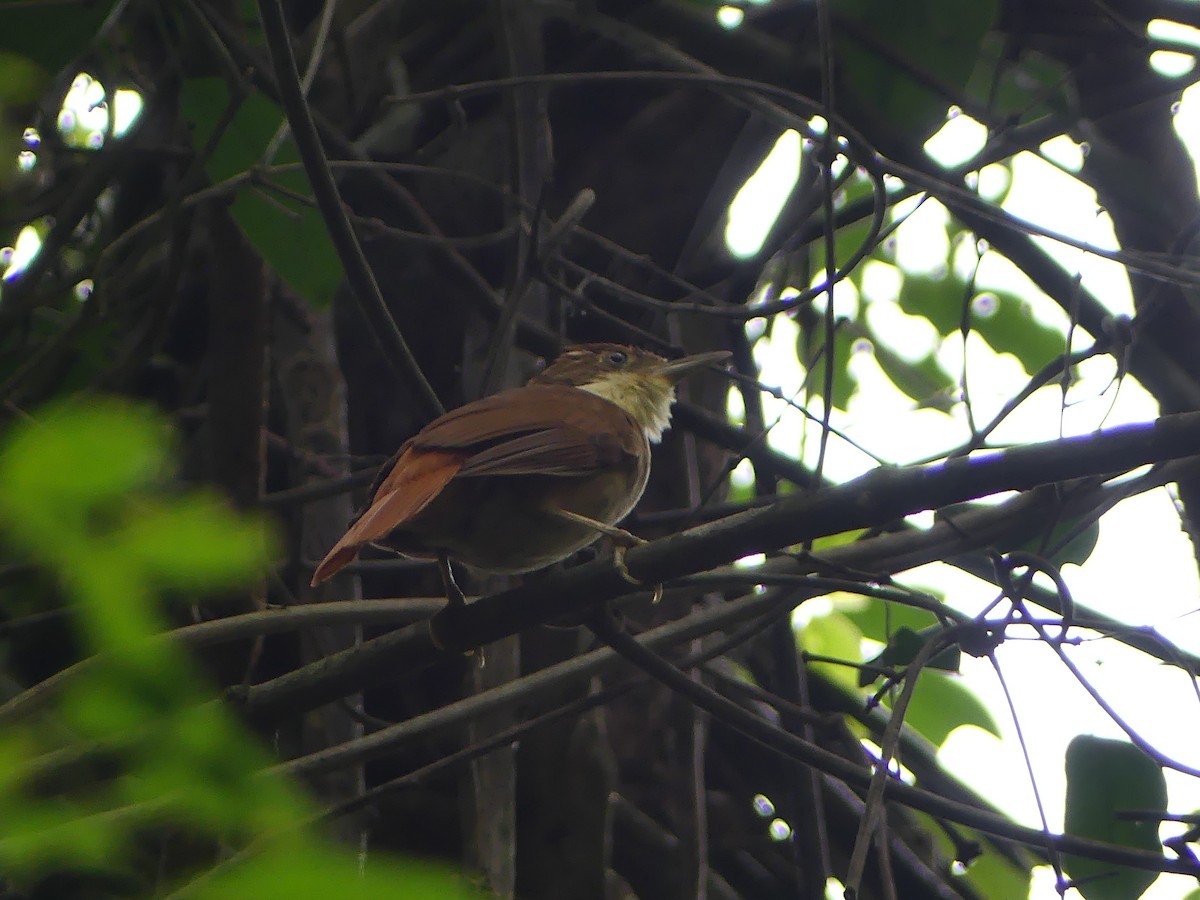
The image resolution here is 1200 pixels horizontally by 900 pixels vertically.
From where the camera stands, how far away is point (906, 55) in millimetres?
2822

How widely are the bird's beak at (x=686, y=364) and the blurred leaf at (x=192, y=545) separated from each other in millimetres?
2801

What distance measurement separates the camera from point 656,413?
3.59 m

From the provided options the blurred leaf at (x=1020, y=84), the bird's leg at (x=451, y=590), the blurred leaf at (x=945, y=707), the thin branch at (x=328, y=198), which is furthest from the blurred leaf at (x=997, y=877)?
the thin branch at (x=328, y=198)

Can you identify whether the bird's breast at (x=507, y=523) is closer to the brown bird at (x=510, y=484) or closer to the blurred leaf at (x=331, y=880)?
the brown bird at (x=510, y=484)

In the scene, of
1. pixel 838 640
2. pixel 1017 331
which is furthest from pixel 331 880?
pixel 838 640

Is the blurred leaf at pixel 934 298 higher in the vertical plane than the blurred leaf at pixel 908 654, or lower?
higher

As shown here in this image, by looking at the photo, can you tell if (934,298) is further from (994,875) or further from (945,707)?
(994,875)

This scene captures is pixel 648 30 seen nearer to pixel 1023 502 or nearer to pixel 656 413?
pixel 656 413

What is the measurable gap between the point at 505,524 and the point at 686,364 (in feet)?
3.28

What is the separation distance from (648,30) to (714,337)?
1.02m

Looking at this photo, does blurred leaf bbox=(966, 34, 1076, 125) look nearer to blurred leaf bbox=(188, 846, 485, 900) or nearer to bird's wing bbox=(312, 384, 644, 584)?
bird's wing bbox=(312, 384, 644, 584)

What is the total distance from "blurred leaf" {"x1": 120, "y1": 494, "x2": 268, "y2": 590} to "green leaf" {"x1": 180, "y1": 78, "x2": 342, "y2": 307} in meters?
2.64

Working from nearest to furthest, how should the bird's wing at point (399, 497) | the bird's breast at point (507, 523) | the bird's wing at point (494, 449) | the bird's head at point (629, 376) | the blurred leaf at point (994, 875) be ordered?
the bird's wing at point (399, 497), the bird's wing at point (494, 449), the bird's breast at point (507, 523), the bird's head at point (629, 376), the blurred leaf at point (994, 875)

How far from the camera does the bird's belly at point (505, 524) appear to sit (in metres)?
2.71
